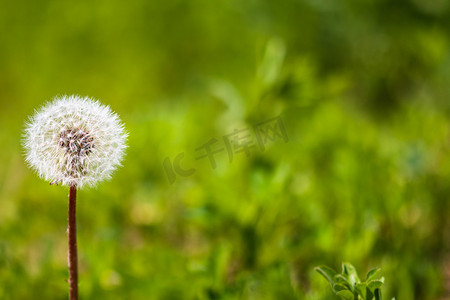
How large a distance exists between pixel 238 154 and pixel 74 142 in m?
1.18

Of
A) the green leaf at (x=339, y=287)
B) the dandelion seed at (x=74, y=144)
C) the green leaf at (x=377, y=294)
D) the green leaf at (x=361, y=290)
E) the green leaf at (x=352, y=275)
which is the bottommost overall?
the green leaf at (x=377, y=294)

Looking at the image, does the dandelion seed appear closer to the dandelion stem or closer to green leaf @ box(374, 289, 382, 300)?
the dandelion stem

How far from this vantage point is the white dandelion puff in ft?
3.14

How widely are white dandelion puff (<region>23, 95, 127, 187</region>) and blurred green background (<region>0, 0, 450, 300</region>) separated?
45 cm

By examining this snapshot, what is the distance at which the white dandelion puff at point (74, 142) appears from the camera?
3.14 feet

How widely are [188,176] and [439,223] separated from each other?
1.23 m

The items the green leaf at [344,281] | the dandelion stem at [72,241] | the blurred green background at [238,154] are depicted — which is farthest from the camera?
the blurred green background at [238,154]

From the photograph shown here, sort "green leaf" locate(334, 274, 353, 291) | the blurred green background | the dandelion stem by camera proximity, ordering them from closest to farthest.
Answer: the dandelion stem, "green leaf" locate(334, 274, 353, 291), the blurred green background

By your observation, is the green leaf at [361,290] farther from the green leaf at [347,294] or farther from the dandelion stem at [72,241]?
the dandelion stem at [72,241]

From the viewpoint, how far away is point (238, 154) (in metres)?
2.10

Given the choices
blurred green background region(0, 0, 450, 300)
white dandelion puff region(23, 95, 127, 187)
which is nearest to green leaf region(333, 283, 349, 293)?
blurred green background region(0, 0, 450, 300)

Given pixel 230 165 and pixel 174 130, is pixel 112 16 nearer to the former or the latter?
pixel 174 130

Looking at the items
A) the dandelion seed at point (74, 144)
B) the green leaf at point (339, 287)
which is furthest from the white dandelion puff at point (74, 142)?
the green leaf at point (339, 287)

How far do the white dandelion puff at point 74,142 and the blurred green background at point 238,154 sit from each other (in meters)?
0.45
